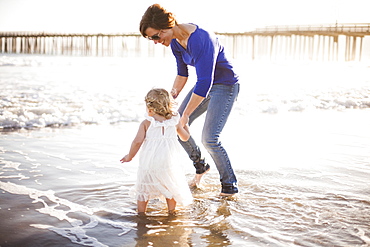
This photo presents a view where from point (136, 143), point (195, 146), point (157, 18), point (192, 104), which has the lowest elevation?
point (195, 146)

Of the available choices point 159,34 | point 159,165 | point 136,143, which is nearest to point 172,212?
point 159,165

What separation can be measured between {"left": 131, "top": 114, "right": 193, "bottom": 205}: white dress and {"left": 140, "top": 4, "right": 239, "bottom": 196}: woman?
175mm

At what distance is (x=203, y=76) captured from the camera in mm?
3205

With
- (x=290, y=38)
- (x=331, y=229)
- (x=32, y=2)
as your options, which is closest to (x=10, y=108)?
(x=331, y=229)

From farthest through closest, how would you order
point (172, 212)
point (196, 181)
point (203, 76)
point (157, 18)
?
point (196, 181) < point (172, 212) < point (203, 76) < point (157, 18)

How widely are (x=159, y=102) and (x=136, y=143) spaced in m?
0.35

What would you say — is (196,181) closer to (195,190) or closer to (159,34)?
(195,190)

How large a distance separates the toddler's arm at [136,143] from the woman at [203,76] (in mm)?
303

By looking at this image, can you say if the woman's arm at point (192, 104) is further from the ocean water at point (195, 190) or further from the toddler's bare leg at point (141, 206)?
the toddler's bare leg at point (141, 206)

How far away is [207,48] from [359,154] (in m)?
3.14

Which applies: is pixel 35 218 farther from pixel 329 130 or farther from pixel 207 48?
pixel 329 130

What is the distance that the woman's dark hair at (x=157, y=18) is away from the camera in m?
3.09

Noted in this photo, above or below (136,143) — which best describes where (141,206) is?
below

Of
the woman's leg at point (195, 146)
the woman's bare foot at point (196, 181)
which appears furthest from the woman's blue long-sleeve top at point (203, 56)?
the woman's bare foot at point (196, 181)
